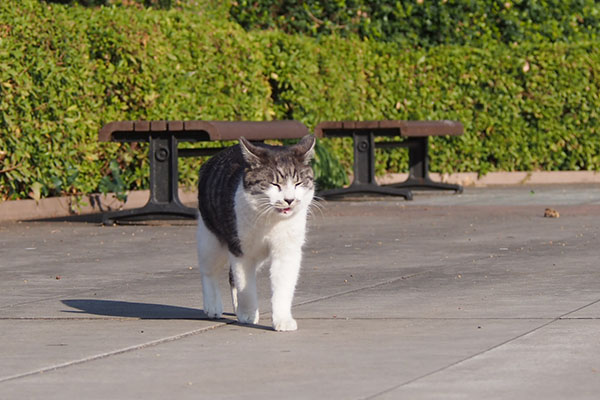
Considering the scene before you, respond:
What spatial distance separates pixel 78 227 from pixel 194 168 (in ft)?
10.7

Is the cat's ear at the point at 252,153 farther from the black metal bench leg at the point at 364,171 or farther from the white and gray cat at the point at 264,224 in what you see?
the black metal bench leg at the point at 364,171

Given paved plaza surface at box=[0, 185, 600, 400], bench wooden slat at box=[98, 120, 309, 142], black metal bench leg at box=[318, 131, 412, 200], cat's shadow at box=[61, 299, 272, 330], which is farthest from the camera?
black metal bench leg at box=[318, 131, 412, 200]

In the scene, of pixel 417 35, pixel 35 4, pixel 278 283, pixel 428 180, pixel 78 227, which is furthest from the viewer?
pixel 417 35

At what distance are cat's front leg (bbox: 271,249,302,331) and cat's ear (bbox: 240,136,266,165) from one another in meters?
0.49

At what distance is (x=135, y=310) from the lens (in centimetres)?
693

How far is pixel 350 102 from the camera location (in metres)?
18.3

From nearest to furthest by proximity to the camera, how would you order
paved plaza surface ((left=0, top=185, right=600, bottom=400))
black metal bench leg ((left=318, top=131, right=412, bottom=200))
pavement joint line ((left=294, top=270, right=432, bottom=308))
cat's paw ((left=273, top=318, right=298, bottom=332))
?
paved plaza surface ((left=0, top=185, right=600, bottom=400)) → cat's paw ((left=273, top=318, right=298, bottom=332)) → pavement joint line ((left=294, top=270, right=432, bottom=308)) → black metal bench leg ((left=318, top=131, right=412, bottom=200))

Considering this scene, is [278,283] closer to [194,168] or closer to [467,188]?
[194,168]

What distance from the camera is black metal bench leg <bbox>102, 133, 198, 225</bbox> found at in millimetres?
12516

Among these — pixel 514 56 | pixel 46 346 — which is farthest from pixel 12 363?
pixel 514 56

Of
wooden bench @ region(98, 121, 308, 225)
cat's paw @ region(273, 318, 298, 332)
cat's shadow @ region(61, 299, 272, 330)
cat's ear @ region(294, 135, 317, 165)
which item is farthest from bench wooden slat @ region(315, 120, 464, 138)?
cat's paw @ region(273, 318, 298, 332)

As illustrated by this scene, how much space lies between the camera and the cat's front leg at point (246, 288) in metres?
6.29

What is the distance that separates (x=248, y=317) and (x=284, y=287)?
329mm

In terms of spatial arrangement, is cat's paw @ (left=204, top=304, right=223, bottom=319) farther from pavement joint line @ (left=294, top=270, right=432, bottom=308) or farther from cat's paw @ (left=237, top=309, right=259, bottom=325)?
pavement joint line @ (left=294, top=270, right=432, bottom=308)
